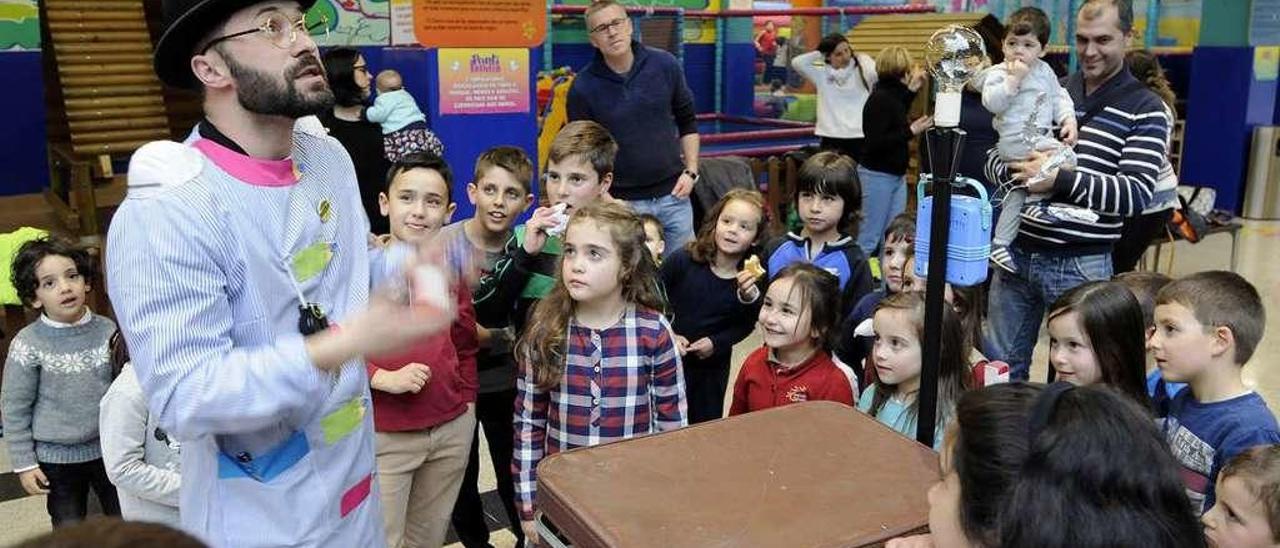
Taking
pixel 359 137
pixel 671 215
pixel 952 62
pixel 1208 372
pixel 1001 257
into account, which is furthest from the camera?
pixel 359 137

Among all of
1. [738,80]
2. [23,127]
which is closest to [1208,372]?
[23,127]

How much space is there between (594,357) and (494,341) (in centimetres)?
54

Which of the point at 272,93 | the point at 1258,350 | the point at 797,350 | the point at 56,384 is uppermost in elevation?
the point at 272,93

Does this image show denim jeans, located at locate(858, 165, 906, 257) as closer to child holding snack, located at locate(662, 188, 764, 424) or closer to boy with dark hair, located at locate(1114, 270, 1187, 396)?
child holding snack, located at locate(662, 188, 764, 424)

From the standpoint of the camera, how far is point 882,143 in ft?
17.9

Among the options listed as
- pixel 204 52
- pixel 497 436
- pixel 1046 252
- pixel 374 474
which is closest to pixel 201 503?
pixel 374 474

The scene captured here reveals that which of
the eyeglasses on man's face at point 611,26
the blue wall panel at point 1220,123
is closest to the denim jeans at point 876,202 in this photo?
the eyeglasses on man's face at point 611,26

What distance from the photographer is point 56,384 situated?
2.61m

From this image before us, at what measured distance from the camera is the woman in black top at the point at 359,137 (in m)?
4.55

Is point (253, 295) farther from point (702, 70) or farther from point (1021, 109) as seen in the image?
point (702, 70)

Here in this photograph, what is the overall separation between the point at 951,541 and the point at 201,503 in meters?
1.02

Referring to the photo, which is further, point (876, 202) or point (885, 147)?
point (876, 202)

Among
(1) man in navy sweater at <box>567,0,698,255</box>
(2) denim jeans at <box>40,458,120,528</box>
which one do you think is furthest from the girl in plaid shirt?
(1) man in navy sweater at <box>567,0,698,255</box>

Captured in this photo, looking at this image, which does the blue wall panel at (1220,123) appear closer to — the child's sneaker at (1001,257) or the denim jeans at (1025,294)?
the denim jeans at (1025,294)
